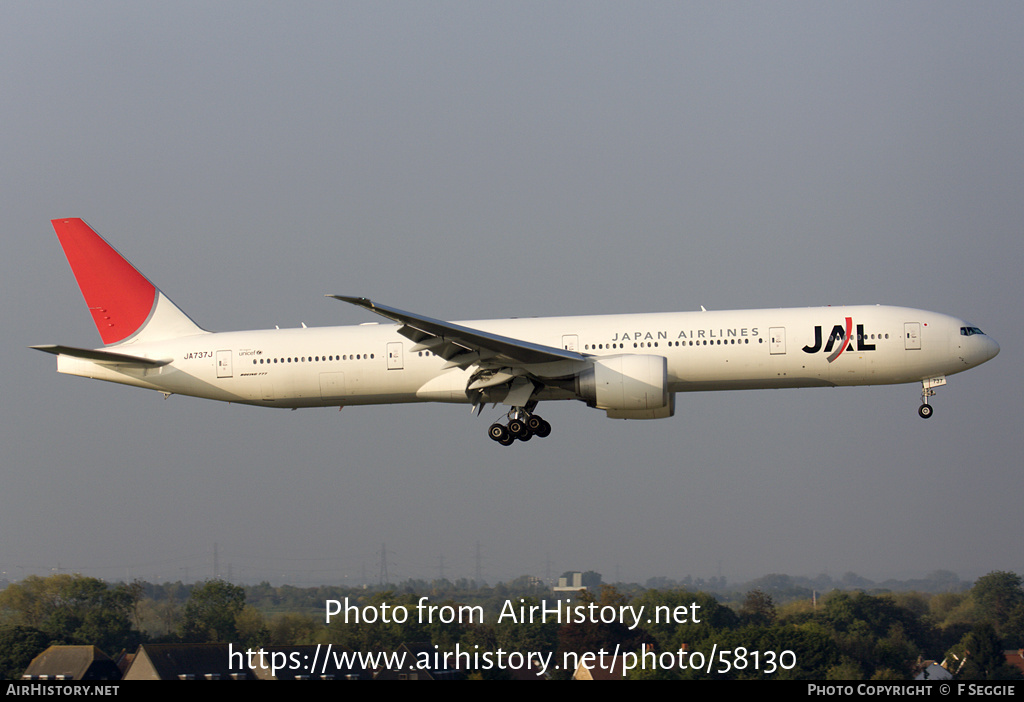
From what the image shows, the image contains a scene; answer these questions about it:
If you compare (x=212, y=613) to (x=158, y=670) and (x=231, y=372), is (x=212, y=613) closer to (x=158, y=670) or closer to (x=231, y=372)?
(x=158, y=670)

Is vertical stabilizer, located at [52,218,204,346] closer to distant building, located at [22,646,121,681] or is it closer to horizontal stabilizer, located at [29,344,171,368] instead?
horizontal stabilizer, located at [29,344,171,368]

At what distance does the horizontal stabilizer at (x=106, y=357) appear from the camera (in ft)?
99.5

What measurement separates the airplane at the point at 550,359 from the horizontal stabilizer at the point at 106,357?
0.06 metres

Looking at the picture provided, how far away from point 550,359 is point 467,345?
7.67ft

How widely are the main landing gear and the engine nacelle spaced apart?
2355 millimetres

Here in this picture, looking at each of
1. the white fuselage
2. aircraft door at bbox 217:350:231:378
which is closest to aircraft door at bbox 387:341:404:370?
the white fuselage

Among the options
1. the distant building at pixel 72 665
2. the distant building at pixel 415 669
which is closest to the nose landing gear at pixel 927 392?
the distant building at pixel 415 669

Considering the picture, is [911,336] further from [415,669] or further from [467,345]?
[415,669]

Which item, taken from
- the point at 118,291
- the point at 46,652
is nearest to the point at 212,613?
the point at 46,652

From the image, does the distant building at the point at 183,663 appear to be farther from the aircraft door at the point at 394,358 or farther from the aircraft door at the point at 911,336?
the aircraft door at the point at 911,336

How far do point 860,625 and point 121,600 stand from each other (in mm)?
31332

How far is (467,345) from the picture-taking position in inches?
1154

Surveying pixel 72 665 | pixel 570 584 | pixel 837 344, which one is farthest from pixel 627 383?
pixel 72 665

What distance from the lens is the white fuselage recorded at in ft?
97.1
